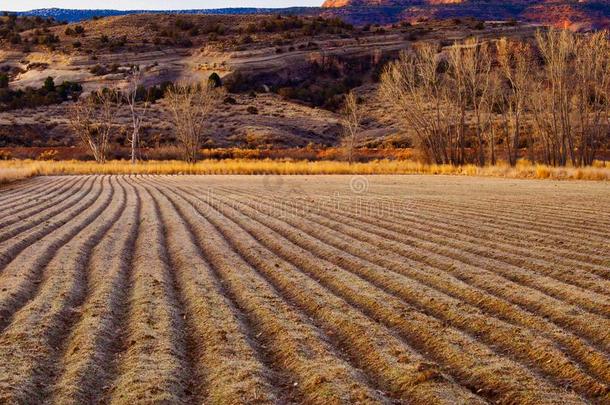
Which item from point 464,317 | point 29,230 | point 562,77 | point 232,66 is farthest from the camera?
point 232,66

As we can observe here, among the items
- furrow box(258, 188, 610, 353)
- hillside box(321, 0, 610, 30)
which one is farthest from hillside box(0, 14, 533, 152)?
furrow box(258, 188, 610, 353)

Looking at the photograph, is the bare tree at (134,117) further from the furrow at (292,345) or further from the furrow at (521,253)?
the furrow at (292,345)

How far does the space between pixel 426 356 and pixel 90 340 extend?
7.19 feet

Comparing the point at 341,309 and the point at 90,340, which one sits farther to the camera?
the point at 341,309

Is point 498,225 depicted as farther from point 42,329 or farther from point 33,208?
point 33,208

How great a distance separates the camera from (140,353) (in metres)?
4.59

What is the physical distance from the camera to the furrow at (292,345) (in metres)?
3.95

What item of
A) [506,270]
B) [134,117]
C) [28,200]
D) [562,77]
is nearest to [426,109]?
[562,77]

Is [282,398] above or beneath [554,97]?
beneath

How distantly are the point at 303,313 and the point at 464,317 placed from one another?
1221 mm

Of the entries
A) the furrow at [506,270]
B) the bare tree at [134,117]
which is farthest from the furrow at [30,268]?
the bare tree at [134,117]

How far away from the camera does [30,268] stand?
7141 mm

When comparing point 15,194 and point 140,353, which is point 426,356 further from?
point 15,194

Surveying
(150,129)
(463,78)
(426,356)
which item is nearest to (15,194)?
(426,356)
